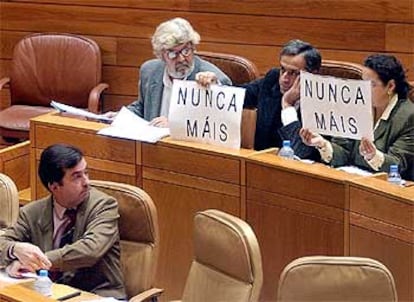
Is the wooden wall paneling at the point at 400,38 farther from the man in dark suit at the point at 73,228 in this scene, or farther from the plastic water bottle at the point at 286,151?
the man in dark suit at the point at 73,228

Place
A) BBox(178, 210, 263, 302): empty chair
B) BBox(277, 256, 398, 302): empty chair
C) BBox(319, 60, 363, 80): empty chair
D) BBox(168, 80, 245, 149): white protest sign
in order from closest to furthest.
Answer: BBox(277, 256, 398, 302): empty chair, BBox(178, 210, 263, 302): empty chair, BBox(168, 80, 245, 149): white protest sign, BBox(319, 60, 363, 80): empty chair

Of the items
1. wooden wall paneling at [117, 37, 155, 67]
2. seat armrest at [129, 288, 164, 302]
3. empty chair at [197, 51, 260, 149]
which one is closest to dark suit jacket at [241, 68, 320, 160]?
empty chair at [197, 51, 260, 149]

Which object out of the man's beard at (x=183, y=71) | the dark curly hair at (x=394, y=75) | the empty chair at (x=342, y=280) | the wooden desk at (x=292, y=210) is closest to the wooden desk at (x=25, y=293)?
the empty chair at (x=342, y=280)

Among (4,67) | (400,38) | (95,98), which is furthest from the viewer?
(4,67)

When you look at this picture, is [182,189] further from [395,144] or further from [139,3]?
[139,3]

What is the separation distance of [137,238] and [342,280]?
38.8 inches

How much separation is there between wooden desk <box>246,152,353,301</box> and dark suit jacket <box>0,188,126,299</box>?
0.71m

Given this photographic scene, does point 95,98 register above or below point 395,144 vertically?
below

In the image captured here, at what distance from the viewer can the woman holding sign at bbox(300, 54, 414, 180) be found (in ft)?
13.6

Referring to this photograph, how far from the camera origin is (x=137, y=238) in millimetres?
3857

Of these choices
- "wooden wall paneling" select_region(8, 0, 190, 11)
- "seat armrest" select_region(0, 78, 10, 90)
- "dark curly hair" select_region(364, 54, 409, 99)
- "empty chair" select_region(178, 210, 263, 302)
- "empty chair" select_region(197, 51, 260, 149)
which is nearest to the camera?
"empty chair" select_region(178, 210, 263, 302)

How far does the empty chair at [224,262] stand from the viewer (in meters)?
3.29

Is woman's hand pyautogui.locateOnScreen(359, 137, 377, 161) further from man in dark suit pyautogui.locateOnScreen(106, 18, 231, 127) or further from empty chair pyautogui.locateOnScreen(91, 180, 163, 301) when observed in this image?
man in dark suit pyautogui.locateOnScreen(106, 18, 231, 127)

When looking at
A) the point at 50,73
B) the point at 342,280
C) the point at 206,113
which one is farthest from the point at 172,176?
the point at 50,73
